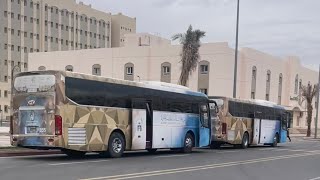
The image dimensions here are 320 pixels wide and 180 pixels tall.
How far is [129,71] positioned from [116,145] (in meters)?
50.2

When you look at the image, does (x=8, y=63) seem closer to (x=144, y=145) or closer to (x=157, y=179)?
(x=144, y=145)

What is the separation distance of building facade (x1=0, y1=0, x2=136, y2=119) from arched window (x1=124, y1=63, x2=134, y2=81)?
4274 cm

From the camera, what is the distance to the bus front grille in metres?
17.6

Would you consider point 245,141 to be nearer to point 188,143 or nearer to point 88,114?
point 188,143

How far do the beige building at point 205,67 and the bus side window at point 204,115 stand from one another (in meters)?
36.0

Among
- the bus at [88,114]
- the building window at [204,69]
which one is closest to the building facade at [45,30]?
the building window at [204,69]

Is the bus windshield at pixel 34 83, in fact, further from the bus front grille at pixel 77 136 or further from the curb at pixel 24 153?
the curb at pixel 24 153

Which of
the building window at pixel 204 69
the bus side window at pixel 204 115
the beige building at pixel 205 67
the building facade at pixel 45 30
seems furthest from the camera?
the building facade at pixel 45 30

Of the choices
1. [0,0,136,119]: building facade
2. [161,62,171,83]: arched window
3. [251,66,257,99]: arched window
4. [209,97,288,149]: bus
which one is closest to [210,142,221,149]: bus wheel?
[209,97,288,149]: bus

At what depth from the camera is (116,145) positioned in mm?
19719

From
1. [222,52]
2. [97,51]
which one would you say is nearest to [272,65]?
[222,52]

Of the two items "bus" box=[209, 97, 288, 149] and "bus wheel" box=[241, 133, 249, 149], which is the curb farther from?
"bus wheel" box=[241, 133, 249, 149]

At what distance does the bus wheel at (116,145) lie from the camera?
19.3 m

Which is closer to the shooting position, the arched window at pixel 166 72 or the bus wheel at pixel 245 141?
the bus wheel at pixel 245 141
